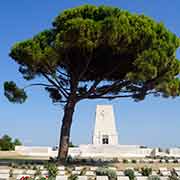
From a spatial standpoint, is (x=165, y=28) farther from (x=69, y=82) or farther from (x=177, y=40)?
(x=69, y=82)

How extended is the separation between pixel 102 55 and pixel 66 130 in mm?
3795

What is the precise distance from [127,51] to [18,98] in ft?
19.5

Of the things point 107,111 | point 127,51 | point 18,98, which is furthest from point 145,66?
point 107,111

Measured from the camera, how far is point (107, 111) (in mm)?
35969

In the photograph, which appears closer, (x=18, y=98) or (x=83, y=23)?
(x=83, y=23)

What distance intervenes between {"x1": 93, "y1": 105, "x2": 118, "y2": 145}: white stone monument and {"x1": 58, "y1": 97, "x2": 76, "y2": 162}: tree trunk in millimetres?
18526

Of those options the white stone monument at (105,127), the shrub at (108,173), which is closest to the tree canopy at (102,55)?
the shrub at (108,173)

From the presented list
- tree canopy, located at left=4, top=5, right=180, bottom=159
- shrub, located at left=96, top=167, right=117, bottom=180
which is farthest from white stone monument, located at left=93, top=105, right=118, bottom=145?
shrub, located at left=96, top=167, right=117, bottom=180

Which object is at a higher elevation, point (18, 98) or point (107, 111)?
point (107, 111)

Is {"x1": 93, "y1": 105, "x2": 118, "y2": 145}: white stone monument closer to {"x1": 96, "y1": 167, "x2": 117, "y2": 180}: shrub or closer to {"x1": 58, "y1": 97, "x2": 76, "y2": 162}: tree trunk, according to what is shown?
→ {"x1": 58, "y1": 97, "x2": 76, "y2": 162}: tree trunk

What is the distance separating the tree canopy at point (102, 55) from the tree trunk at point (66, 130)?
297 millimetres

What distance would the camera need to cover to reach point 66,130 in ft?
56.2

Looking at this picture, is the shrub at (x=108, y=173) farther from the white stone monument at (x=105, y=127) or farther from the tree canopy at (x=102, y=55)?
the white stone monument at (x=105, y=127)

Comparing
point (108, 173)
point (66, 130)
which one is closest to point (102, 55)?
point (66, 130)
